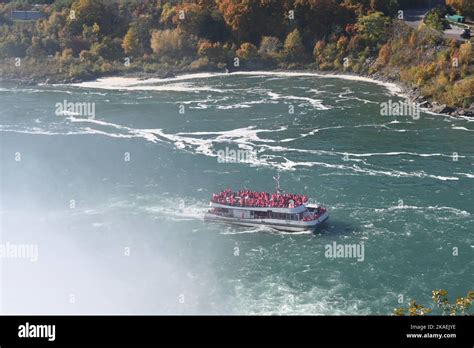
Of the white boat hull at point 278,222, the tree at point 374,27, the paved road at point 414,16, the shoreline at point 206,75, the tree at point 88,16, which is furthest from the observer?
the tree at point 88,16

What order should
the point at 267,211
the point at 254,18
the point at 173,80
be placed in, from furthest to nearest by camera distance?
the point at 254,18, the point at 173,80, the point at 267,211

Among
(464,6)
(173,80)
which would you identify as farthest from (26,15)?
(464,6)

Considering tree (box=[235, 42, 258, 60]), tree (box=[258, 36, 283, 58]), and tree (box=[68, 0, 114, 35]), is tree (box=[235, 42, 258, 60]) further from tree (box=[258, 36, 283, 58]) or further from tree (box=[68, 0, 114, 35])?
tree (box=[68, 0, 114, 35])

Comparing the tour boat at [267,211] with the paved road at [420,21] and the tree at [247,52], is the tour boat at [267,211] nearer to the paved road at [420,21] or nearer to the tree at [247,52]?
the paved road at [420,21]

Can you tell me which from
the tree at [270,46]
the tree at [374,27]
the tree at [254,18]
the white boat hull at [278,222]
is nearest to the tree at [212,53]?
the tree at [254,18]

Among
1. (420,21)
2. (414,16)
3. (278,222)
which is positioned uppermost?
(414,16)

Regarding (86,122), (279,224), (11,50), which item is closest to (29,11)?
(11,50)

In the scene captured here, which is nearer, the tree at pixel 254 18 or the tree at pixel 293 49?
the tree at pixel 293 49

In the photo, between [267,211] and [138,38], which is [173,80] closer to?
[138,38]
